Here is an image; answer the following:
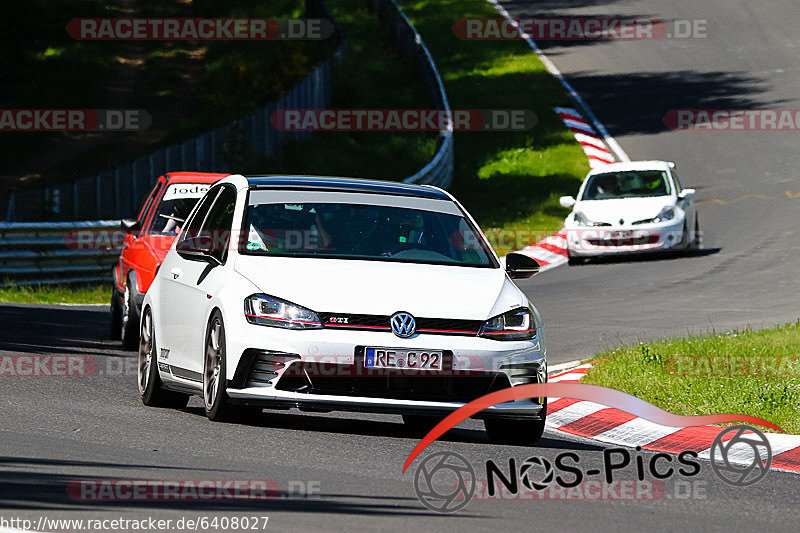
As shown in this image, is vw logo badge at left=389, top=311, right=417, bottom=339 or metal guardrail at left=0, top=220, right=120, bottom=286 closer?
vw logo badge at left=389, top=311, right=417, bottom=339

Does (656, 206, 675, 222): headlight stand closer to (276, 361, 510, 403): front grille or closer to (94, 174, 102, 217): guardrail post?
(94, 174, 102, 217): guardrail post

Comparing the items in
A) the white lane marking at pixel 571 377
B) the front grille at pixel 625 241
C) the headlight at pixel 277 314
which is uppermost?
the headlight at pixel 277 314

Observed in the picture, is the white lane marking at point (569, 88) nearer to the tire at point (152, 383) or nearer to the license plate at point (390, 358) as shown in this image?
the tire at point (152, 383)

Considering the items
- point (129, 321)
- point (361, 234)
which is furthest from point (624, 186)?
point (361, 234)

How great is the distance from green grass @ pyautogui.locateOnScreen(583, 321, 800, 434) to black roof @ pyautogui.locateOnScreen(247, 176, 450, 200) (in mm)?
2515

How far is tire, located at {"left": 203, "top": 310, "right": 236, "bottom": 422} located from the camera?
970 cm

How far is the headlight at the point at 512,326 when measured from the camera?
31.5 feet

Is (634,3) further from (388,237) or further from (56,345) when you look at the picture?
(388,237)

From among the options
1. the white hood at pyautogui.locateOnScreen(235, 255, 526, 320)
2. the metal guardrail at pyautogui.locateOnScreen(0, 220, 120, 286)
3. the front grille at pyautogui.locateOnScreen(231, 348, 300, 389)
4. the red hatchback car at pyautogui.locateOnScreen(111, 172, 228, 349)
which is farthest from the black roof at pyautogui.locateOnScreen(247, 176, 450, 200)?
the metal guardrail at pyautogui.locateOnScreen(0, 220, 120, 286)

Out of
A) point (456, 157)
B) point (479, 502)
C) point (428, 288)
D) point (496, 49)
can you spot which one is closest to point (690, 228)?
point (456, 157)

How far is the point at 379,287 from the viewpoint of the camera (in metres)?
9.55

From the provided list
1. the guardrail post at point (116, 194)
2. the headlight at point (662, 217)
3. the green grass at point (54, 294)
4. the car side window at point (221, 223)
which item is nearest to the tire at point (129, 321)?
the car side window at point (221, 223)

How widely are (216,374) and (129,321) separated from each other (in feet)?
19.7

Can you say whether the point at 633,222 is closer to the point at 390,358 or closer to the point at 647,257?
the point at 647,257
